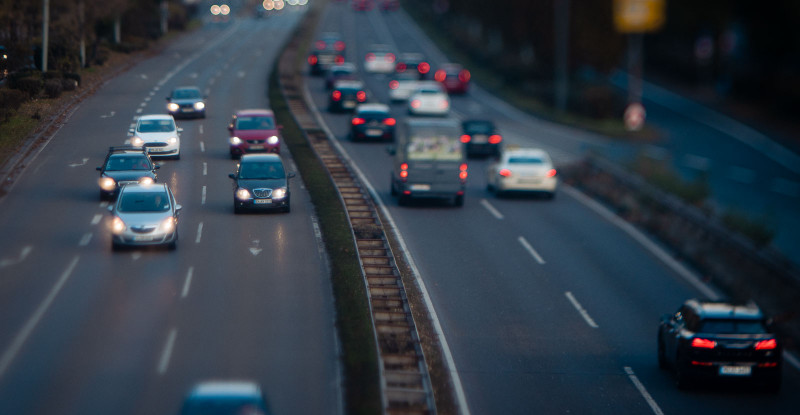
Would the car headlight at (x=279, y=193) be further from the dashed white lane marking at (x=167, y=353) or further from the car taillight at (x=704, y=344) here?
the car taillight at (x=704, y=344)

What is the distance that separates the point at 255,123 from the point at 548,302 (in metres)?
10.1

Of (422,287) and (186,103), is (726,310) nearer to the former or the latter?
(422,287)

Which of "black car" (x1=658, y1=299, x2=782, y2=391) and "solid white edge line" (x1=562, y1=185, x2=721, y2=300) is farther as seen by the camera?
"solid white edge line" (x1=562, y1=185, x2=721, y2=300)

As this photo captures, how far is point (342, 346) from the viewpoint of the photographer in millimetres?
19203

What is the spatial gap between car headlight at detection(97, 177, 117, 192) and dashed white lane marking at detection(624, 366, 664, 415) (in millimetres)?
13092

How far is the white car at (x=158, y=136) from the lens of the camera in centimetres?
2467

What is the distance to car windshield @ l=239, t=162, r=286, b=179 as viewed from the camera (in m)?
26.9

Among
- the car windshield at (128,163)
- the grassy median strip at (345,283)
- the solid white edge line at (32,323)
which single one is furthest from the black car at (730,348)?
the car windshield at (128,163)

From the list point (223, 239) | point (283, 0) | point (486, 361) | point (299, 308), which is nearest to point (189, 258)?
point (223, 239)

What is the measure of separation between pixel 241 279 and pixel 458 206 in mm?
15203

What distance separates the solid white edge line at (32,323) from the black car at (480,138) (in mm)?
28094

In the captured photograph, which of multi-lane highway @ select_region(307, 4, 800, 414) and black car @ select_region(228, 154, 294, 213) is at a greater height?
black car @ select_region(228, 154, 294, 213)

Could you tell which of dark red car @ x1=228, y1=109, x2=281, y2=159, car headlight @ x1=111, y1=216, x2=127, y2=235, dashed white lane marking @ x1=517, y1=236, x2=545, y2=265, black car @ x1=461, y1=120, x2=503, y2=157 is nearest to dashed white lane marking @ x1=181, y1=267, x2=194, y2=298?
car headlight @ x1=111, y1=216, x2=127, y2=235

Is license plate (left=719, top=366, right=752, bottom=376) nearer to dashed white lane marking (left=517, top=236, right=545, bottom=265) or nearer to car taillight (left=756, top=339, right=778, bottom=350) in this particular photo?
car taillight (left=756, top=339, right=778, bottom=350)
